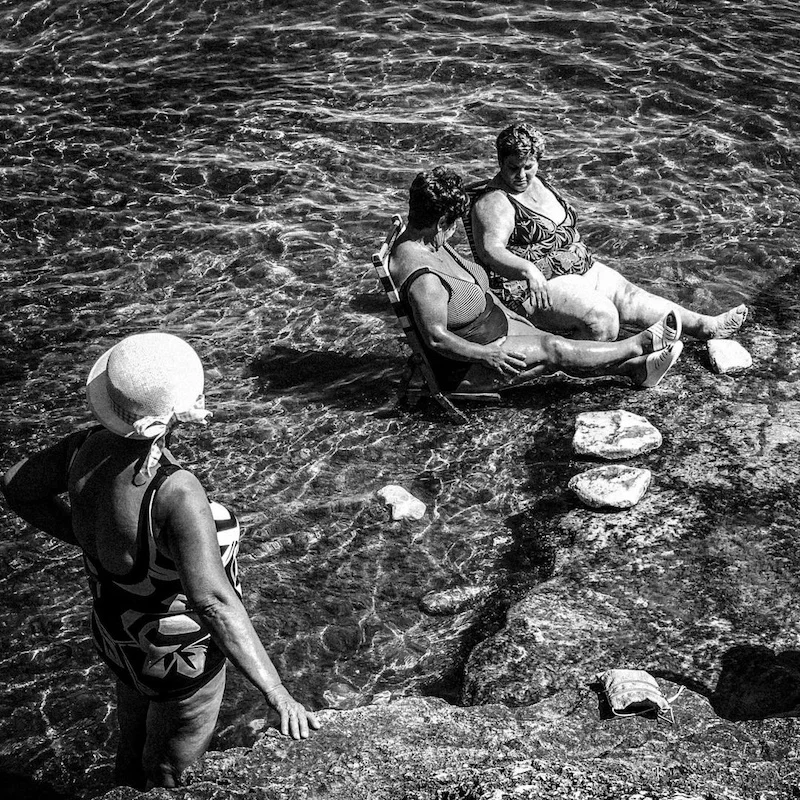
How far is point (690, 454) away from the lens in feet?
Result: 19.6

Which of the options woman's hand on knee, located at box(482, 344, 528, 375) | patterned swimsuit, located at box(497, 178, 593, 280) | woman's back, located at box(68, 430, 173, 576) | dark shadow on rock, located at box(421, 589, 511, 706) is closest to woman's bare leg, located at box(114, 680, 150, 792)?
woman's back, located at box(68, 430, 173, 576)

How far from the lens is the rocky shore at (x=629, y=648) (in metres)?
3.52

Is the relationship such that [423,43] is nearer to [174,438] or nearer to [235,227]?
[235,227]

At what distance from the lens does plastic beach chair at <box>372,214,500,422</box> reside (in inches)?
255

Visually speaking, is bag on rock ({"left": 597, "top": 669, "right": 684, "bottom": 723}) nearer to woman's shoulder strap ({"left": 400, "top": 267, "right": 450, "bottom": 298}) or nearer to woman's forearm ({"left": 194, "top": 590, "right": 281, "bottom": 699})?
woman's forearm ({"left": 194, "top": 590, "right": 281, "bottom": 699})

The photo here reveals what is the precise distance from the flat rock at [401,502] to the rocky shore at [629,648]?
0.60 m

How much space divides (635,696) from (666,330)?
A: 11.3 ft

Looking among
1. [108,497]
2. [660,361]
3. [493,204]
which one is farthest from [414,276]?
[108,497]

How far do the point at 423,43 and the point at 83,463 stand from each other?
1115 cm

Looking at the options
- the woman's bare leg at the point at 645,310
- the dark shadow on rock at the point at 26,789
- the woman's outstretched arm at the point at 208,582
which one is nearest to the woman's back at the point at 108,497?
the woman's outstretched arm at the point at 208,582

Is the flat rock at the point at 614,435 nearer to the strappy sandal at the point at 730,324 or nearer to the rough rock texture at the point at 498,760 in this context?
the strappy sandal at the point at 730,324

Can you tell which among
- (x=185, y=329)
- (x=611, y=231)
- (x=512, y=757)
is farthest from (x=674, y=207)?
(x=512, y=757)

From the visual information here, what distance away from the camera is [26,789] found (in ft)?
14.6

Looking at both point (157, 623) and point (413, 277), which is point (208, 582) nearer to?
point (157, 623)
